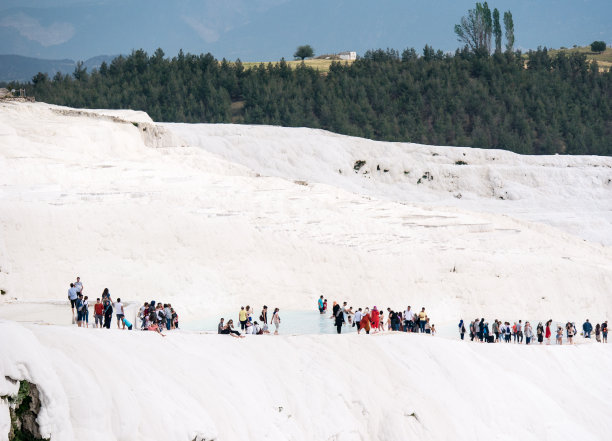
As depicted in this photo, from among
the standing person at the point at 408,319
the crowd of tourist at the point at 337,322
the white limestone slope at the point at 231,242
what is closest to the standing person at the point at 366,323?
the crowd of tourist at the point at 337,322

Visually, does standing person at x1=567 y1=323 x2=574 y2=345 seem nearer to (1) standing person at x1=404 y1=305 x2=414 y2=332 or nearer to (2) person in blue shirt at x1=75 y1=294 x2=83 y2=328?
(1) standing person at x1=404 y1=305 x2=414 y2=332

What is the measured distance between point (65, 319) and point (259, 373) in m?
6.16

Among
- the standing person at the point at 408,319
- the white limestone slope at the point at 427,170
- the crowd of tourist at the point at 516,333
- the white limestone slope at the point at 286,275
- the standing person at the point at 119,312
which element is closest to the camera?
the white limestone slope at the point at 286,275

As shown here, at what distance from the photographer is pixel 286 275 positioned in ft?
96.7

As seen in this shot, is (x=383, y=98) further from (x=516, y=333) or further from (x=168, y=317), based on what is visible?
(x=168, y=317)

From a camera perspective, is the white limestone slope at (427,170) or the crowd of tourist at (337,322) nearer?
the crowd of tourist at (337,322)

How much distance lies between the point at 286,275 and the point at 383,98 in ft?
145

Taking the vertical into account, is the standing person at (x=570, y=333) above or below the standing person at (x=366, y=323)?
below

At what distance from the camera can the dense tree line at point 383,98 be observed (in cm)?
6944

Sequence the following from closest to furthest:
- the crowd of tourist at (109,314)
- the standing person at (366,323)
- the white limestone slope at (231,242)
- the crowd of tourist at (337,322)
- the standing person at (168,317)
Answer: the crowd of tourist at (109,314) → the crowd of tourist at (337,322) → the standing person at (366,323) → the standing person at (168,317) → the white limestone slope at (231,242)

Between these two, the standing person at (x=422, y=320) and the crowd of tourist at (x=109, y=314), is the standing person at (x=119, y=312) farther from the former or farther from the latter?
the standing person at (x=422, y=320)

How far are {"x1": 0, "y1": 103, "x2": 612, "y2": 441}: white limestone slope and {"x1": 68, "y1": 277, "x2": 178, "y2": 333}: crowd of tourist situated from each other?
2.01 metres

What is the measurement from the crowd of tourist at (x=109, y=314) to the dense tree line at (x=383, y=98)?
A: 4636 cm

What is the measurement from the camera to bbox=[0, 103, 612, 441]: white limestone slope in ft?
46.3
